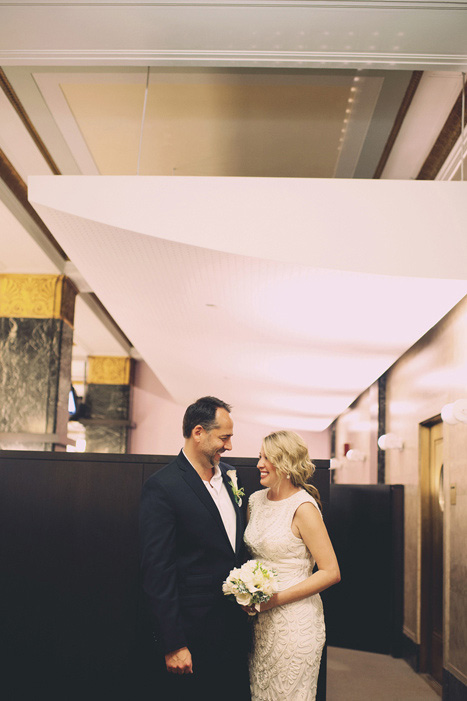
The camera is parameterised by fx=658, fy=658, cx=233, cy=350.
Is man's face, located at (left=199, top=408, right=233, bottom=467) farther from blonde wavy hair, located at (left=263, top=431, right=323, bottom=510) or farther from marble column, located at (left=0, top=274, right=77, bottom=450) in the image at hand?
marble column, located at (left=0, top=274, right=77, bottom=450)

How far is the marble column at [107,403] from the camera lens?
41.3ft

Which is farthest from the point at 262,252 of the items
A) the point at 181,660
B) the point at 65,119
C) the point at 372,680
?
the point at 372,680

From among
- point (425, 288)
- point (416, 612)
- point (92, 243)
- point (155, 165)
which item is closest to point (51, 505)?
point (92, 243)

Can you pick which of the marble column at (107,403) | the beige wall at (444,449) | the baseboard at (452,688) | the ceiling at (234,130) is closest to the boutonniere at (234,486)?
→ the ceiling at (234,130)

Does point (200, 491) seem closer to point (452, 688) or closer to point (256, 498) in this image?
point (256, 498)

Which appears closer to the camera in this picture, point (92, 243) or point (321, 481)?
point (321, 481)

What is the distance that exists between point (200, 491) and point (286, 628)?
62cm

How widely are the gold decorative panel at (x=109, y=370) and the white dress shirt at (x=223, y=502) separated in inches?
412

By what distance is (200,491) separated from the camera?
251cm

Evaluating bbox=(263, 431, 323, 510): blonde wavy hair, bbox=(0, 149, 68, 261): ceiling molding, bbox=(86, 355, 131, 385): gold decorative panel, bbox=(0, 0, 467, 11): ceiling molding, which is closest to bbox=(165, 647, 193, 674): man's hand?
bbox=(263, 431, 323, 510): blonde wavy hair

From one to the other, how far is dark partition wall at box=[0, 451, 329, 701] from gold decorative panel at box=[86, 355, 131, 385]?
31.2 feet

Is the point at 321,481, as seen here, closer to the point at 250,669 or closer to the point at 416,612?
the point at 250,669

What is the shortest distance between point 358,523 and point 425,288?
12.7 feet

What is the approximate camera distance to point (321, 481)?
3275 millimetres
